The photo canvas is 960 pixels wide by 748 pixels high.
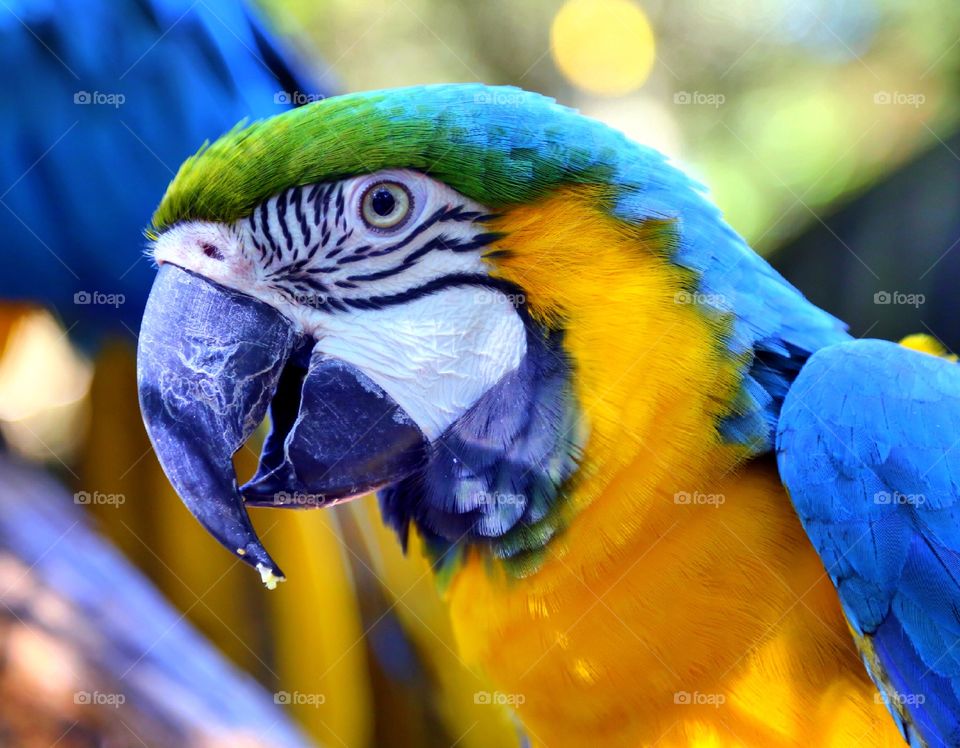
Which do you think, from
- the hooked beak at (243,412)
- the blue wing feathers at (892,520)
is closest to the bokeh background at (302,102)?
the hooked beak at (243,412)

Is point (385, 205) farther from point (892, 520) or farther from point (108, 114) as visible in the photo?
point (108, 114)

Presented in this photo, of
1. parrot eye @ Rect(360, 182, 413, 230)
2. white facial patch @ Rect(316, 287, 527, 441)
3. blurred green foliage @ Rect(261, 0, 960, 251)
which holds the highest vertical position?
blurred green foliage @ Rect(261, 0, 960, 251)

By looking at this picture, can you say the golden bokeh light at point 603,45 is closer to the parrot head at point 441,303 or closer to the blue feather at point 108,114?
the blue feather at point 108,114

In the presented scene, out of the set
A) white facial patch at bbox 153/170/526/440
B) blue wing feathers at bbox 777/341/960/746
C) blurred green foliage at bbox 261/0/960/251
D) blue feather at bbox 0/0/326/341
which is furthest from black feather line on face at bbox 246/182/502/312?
blurred green foliage at bbox 261/0/960/251

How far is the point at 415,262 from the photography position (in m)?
0.94

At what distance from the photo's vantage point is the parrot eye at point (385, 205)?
93 cm

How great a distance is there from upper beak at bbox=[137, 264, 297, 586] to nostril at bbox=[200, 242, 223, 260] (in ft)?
0.13

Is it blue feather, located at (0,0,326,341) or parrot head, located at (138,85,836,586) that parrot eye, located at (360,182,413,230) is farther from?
blue feather, located at (0,0,326,341)

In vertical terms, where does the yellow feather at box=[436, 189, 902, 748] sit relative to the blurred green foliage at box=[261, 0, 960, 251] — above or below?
below

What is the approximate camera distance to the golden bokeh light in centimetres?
178

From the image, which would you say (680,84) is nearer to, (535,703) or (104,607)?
(535,703)

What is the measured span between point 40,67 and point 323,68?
1.83 feet

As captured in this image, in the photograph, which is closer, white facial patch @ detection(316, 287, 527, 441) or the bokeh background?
white facial patch @ detection(316, 287, 527, 441)

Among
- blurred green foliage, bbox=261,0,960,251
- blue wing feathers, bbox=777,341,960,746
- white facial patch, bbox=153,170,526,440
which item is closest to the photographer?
blue wing feathers, bbox=777,341,960,746
